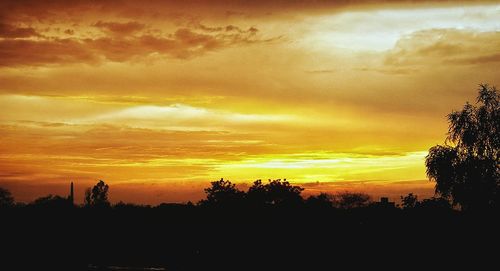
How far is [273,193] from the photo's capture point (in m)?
49.6

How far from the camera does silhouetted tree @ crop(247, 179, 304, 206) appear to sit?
4841cm

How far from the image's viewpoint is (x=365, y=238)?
36094mm

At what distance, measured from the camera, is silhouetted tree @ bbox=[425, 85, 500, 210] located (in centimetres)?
4553

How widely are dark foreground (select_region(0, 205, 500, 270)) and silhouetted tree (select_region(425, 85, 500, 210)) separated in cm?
407

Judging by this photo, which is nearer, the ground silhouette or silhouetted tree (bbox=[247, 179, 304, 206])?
the ground silhouette

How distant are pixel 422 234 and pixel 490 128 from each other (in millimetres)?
15095

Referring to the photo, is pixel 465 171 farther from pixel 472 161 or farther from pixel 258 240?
pixel 258 240

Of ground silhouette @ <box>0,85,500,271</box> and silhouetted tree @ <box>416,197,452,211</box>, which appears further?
silhouetted tree @ <box>416,197,452,211</box>

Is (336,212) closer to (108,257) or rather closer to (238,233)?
(238,233)

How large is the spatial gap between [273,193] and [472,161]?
1630cm

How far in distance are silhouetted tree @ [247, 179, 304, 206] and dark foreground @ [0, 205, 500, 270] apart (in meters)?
4.28

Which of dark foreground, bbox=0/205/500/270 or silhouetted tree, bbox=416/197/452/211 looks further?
silhouetted tree, bbox=416/197/452/211

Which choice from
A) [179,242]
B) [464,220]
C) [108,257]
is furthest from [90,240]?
[464,220]

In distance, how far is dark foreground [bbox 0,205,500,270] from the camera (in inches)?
1336
